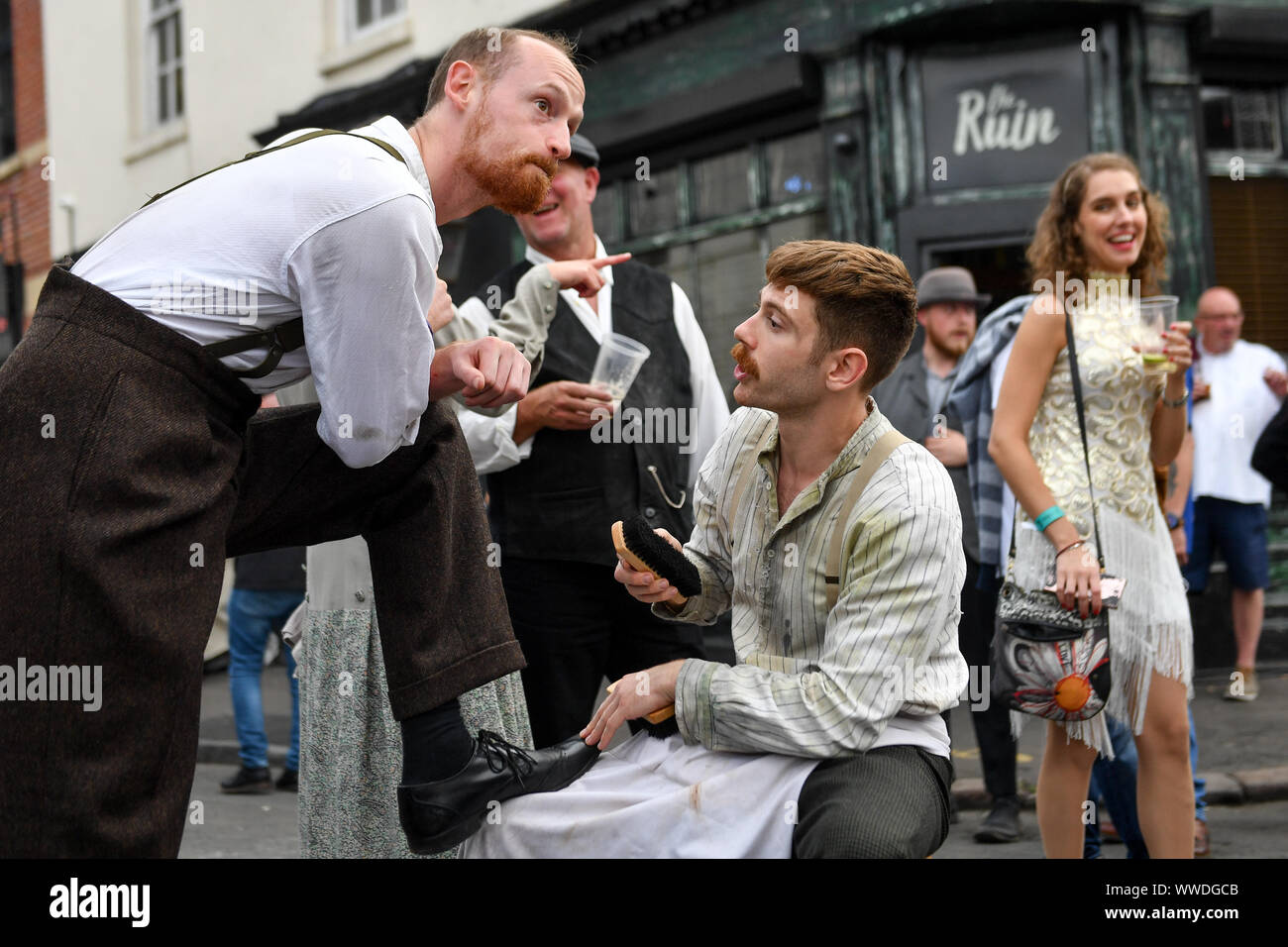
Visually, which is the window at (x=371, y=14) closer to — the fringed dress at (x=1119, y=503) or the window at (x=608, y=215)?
the window at (x=608, y=215)

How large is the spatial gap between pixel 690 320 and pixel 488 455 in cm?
84

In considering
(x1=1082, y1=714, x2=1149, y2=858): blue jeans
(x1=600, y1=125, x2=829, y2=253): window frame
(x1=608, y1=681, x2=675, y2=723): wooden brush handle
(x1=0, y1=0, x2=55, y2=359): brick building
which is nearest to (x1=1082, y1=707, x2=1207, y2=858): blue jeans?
(x1=1082, y1=714, x2=1149, y2=858): blue jeans

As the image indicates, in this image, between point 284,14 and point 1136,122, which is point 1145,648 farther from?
point 284,14

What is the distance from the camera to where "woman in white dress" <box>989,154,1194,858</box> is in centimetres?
379

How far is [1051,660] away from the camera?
12.0 feet

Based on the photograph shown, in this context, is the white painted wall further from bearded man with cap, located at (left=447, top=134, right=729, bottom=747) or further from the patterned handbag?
the patterned handbag

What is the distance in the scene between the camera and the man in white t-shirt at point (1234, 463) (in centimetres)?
783

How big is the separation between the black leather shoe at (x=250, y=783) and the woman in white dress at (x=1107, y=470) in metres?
4.26

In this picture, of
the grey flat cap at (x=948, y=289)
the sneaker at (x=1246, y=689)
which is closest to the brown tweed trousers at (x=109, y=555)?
the grey flat cap at (x=948, y=289)

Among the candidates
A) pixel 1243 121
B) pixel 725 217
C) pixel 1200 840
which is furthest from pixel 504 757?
pixel 1243 121

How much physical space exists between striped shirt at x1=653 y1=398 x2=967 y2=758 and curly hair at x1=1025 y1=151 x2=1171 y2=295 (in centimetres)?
151

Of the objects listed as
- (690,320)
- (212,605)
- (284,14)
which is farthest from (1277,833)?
(284,14)

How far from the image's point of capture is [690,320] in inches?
167

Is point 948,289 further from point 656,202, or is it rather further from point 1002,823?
point 656,202
